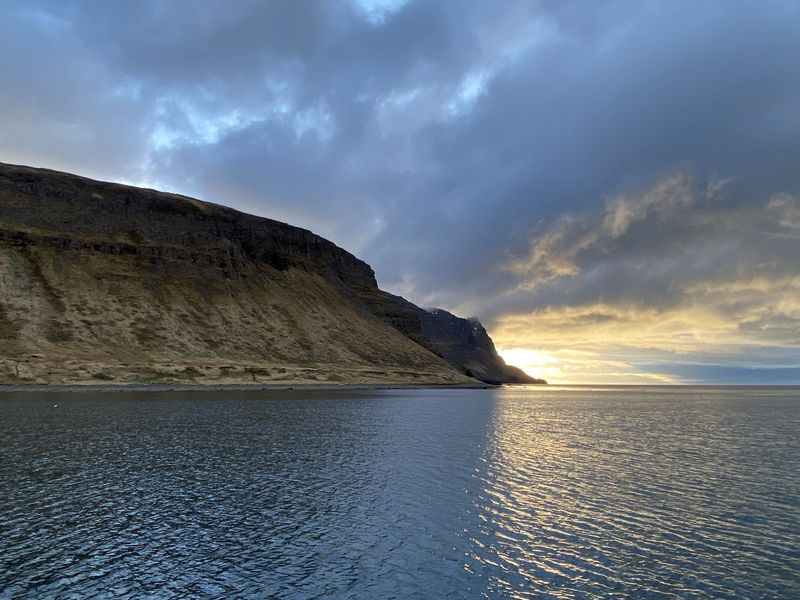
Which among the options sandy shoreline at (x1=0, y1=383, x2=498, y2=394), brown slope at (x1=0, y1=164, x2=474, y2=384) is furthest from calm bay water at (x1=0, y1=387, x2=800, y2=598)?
brown slope at (x1=0, y1=164, x2=474, y2=384)

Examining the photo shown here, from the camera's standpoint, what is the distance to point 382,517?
76.8ft

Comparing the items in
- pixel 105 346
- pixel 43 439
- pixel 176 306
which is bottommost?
pixel 43 439

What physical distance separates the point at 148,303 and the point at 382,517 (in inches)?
5624

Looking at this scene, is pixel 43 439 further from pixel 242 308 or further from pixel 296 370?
pixel 242 308

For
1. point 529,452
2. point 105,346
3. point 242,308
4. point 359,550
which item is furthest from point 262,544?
point 242,308

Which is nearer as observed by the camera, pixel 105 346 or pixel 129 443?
pixel 129 443

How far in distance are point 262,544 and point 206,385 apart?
102019 mm

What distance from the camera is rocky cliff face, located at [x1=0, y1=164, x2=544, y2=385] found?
118 m

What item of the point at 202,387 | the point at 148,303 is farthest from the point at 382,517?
the point at 148,303

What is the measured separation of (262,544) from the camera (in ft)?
64.6

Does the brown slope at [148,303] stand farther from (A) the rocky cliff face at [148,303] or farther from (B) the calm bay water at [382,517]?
(B) the calm bay water at [382,517]

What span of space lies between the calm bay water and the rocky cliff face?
76444mm

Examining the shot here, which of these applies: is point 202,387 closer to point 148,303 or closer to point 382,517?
point 148,303

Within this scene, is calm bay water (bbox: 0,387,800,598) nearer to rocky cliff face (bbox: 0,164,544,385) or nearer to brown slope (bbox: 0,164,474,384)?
rocky cliff face (bbox: 0,164,544,385)
